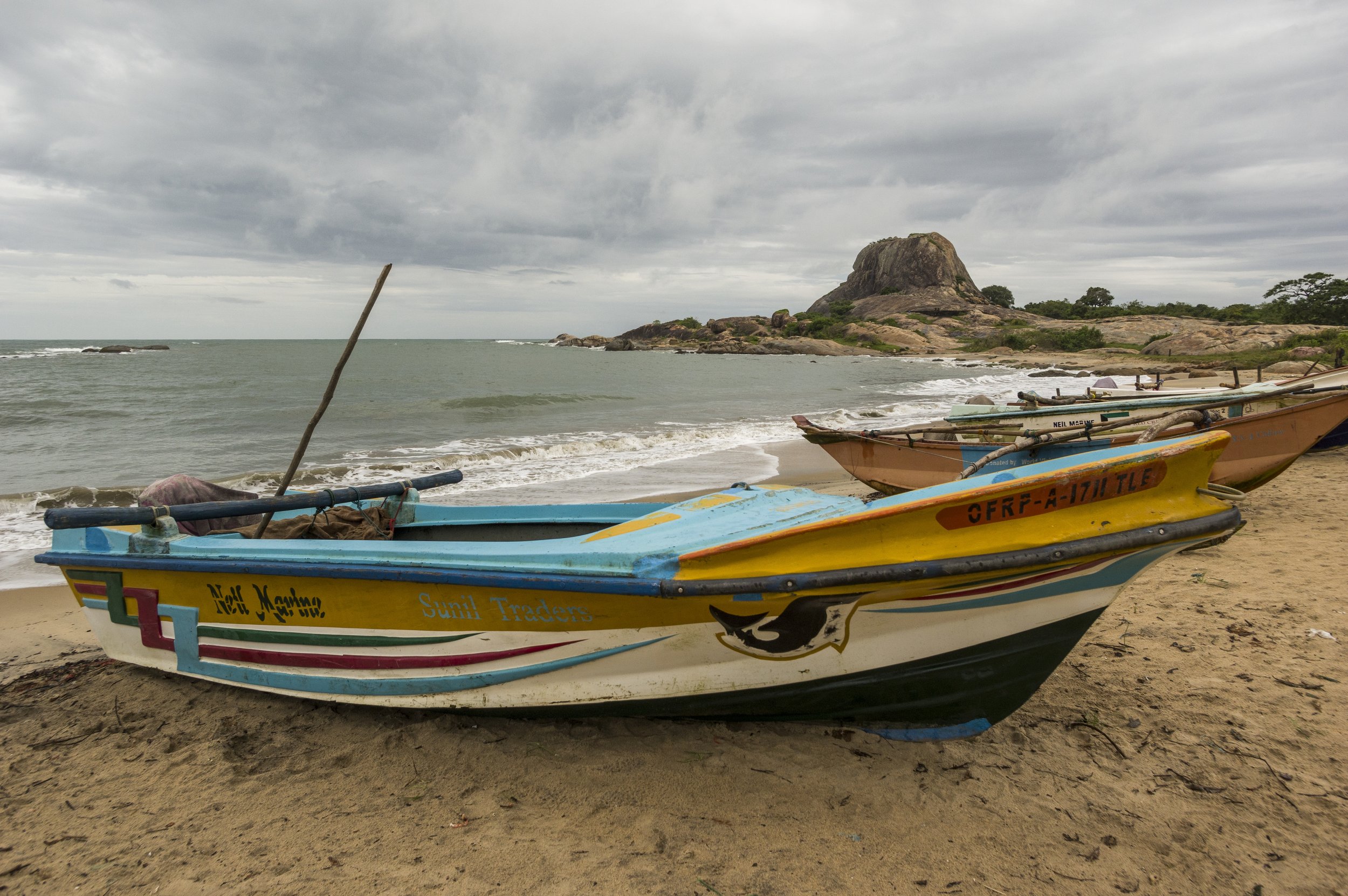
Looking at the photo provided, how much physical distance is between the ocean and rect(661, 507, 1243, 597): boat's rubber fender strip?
6920mm

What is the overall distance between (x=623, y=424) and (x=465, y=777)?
1550 cm

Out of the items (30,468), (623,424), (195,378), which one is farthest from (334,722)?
(195,378)

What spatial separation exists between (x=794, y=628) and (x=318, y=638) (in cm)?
237

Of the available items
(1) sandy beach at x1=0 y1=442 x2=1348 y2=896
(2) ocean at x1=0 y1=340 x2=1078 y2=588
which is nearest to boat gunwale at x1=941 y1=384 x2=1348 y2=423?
(1) sandy beach at x1=0 y1=442 x2=1348 y2=896

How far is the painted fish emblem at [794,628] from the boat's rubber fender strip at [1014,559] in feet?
0.45

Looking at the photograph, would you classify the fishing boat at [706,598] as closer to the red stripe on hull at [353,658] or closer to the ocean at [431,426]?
the red stripe on hull at [353,658]

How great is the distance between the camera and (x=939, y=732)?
2.97 metres

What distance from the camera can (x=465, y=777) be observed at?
2.91 m

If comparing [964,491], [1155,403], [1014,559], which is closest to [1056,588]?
[1014,559]

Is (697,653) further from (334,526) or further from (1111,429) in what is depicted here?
(1111,429)

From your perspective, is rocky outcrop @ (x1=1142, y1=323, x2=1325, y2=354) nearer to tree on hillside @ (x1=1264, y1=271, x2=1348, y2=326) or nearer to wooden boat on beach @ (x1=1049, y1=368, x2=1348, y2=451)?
tree on hillside @ (x1=1264, y1=271, x2=1348, y2=326)

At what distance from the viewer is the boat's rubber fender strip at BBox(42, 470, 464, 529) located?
318cm

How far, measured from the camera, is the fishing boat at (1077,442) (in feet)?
19.3

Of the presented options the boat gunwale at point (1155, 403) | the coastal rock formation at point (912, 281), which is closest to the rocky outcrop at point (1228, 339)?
the boat gunwale at point (1155, 403)
